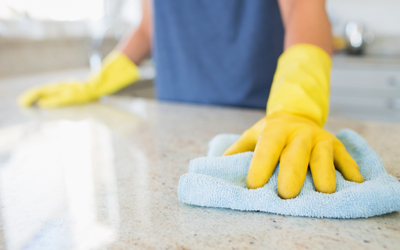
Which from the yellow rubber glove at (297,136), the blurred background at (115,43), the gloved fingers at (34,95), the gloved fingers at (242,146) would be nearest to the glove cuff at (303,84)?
the yellow rubber glove at (297,136)

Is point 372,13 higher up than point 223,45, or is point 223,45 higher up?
point 372,13

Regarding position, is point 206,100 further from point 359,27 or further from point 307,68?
point 359,27

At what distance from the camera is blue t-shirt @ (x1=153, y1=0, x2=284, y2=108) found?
3.90 ft

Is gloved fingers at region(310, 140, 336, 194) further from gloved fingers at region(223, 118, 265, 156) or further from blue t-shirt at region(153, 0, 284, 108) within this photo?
blue t-shirt at region(153, 0, 284, 108)

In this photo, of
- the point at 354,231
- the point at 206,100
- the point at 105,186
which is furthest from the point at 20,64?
the point at 354,231

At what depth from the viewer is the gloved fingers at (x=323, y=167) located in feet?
1.55

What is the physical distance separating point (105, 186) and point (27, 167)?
8.2 inches

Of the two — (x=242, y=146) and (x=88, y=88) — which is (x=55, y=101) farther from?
(x=242, y=146)

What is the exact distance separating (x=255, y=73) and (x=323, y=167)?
0.76m

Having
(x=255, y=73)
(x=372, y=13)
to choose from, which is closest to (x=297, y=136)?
(x=255, y=73)

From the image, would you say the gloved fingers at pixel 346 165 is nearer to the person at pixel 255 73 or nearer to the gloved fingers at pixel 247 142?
the person at pixel 255 73

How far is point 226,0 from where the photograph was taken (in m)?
1.18

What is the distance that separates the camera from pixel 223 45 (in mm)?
1226

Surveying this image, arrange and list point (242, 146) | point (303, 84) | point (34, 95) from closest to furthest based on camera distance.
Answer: point (242, 146) < point (303, 84) < point (34, 95)
